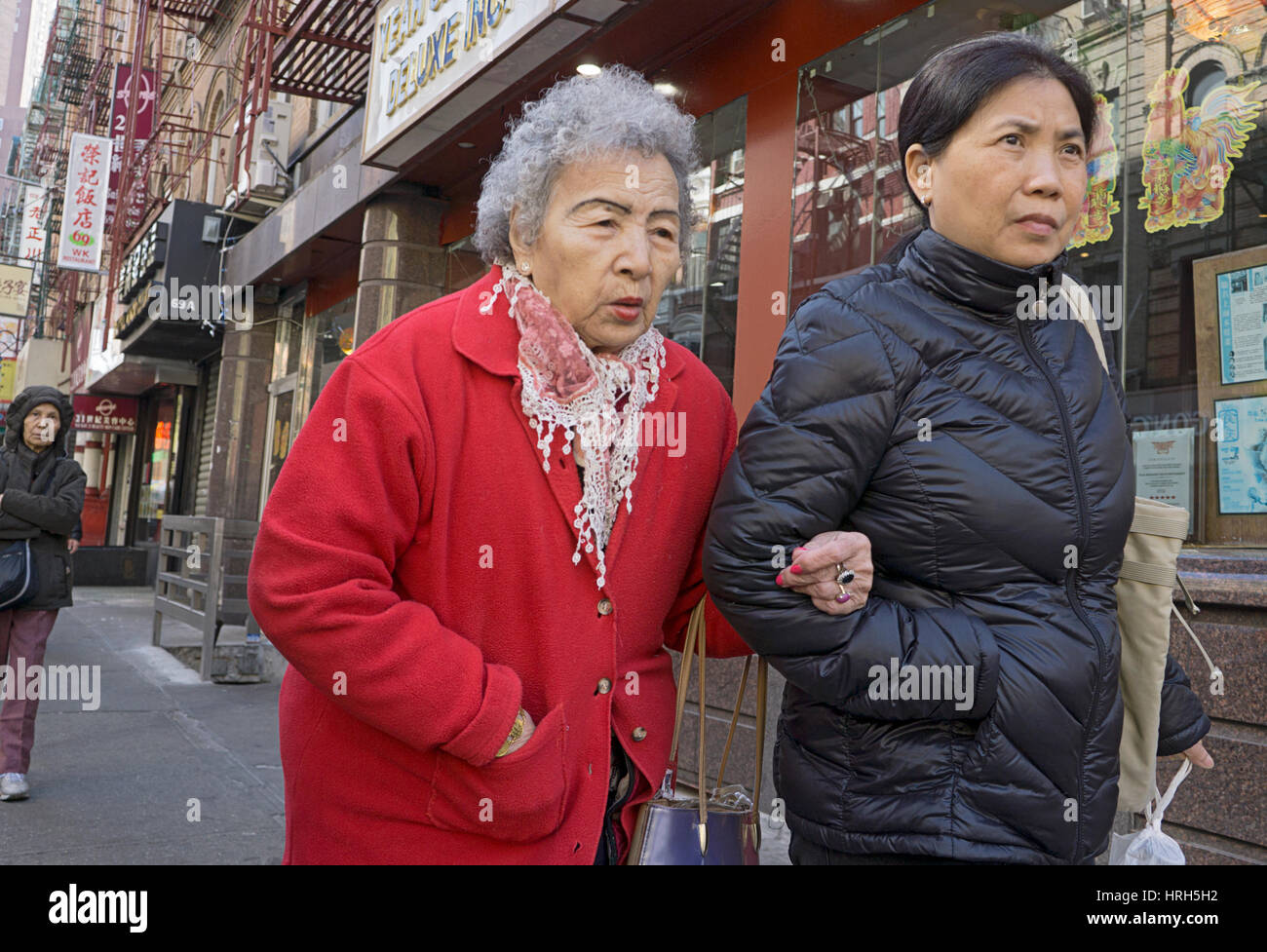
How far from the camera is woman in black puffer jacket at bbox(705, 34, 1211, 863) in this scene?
157cm

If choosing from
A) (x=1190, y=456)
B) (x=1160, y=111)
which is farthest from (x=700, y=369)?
Result: (x=1160, y=111)

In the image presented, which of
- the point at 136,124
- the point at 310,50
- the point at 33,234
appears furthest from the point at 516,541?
the point at 33,234

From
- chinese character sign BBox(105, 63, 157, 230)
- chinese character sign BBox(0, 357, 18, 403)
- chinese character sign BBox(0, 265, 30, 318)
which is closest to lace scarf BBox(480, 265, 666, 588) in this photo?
chinese character sign BBox(105, 63, 157, 230)

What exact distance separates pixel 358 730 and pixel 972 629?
3.49ft

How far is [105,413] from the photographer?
26484 millimetres

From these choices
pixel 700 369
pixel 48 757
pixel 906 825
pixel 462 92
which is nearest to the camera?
pixel 906 825

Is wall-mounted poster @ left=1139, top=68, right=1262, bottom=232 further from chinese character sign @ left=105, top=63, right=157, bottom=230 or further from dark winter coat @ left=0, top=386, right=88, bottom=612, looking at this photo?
chinese character sign @ left=105, top=63, right=157, bottom=230

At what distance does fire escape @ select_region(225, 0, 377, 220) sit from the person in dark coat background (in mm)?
5522

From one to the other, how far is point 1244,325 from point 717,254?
10.5ft

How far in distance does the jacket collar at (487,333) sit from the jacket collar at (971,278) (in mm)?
731

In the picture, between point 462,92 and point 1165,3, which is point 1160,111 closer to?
point 1165,3

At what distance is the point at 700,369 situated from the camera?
2213 millimetres

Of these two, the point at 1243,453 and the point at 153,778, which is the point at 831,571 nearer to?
the point at 1243,453

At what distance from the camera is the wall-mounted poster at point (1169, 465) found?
163 inches
